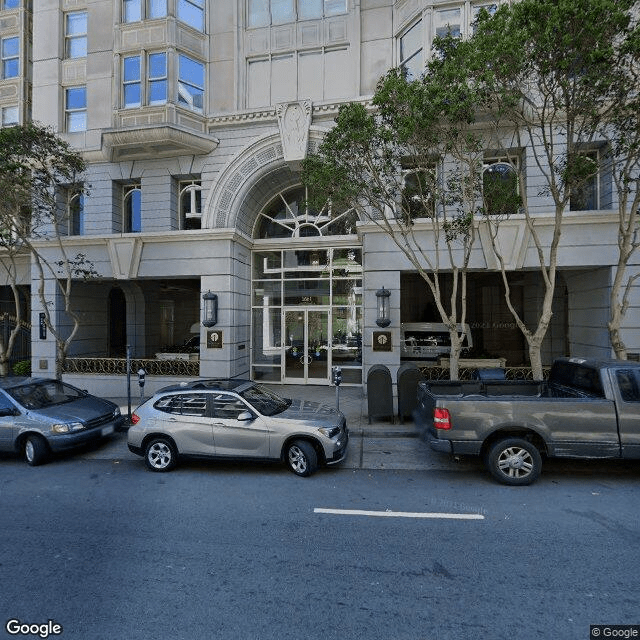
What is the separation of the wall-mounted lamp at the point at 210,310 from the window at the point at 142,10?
29.4 ft

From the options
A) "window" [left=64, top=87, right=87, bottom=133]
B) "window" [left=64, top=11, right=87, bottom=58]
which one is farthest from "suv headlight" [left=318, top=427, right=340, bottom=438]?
"window" [left=64, top=11, right=87, bottom=58]

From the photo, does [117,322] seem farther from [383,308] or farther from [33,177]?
[383,308]

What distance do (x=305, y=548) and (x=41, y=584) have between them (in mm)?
2475

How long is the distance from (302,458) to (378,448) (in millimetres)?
2186

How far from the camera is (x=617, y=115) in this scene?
7371 mm

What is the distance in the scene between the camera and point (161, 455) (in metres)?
6.65

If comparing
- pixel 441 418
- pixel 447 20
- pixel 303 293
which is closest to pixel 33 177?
pixel 303 293

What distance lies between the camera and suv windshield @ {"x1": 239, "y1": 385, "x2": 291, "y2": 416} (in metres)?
6.73

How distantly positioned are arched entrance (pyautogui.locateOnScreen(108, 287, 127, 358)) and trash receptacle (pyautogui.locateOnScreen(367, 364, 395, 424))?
11414 millimetres

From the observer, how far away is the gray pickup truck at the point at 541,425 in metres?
5.75

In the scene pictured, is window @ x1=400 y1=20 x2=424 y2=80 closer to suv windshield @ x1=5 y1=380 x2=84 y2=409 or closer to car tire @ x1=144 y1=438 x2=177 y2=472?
car tire @ x1=144 y1=438 x2=177 y2=472

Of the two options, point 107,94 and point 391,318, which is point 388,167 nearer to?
point 391,318

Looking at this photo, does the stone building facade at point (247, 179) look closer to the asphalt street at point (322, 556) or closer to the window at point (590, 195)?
the window at point (590, 195)

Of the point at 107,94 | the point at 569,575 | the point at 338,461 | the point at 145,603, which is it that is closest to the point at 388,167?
the point at 338,461
